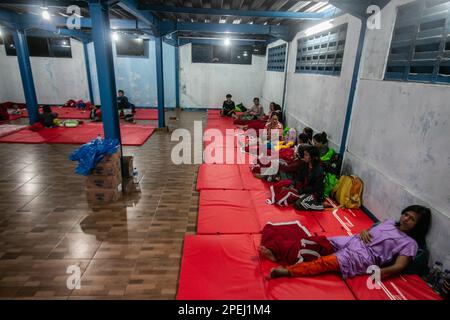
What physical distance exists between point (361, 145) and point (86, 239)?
409 centimetres

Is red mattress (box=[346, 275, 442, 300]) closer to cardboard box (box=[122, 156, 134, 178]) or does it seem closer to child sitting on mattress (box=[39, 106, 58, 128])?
cardboard box (box=[122, 156, 134, 178])

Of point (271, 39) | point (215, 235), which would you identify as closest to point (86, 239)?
point (215, 235)

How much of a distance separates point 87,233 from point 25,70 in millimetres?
7535

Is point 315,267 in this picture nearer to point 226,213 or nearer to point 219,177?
point 226,213

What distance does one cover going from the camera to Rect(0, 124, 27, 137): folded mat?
7.60 m

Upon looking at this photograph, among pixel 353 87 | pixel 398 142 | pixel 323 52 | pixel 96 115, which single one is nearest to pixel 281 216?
pixel 398 142

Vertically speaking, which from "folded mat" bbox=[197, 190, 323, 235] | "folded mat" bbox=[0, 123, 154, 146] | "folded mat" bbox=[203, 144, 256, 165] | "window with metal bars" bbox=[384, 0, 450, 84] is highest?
"window with metal bars" bbox=[384, 0, 450, 84]

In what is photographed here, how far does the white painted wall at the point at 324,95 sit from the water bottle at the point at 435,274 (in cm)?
262

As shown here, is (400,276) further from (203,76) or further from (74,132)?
(203,76)

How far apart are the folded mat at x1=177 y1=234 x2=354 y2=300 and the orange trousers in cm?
6

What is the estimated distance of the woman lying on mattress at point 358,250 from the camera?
2650mm

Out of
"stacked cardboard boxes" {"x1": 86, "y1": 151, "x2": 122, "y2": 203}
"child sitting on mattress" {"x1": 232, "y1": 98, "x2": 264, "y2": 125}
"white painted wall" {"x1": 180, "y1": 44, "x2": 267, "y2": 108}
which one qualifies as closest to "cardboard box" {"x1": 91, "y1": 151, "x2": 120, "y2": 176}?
"stacked cardboard boxes" {"x1": 86, "y1": 151, "x2": 122, "y2": 203}

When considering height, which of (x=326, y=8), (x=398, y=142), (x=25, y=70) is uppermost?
(x=326, y=8)

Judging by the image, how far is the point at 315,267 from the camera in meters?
2.70
